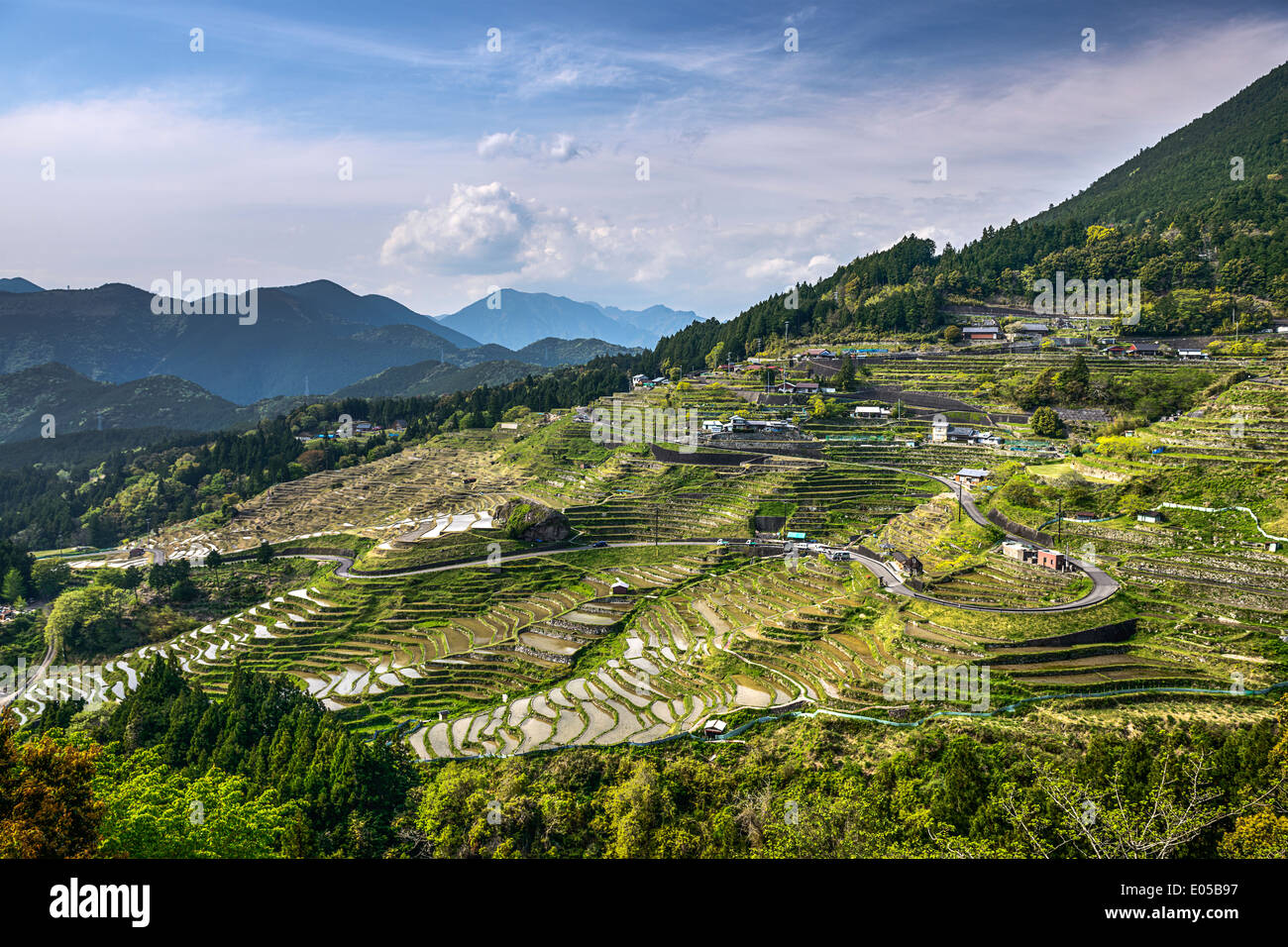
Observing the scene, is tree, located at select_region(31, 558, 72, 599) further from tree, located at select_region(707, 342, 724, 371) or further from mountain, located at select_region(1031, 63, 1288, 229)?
mountain, located at select_region(1031, 63, 1288, 229)

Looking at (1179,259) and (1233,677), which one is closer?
(1233,677)

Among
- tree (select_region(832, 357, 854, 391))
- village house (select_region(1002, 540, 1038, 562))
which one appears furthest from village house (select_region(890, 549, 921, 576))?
tree (select_region(832, 357, 854, 391))

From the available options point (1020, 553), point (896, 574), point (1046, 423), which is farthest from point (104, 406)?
point (1020, 553)

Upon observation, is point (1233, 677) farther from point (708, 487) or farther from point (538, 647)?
point (708, 487)

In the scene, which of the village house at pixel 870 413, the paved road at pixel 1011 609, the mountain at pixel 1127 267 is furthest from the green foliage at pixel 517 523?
the mountain at pixel 1127 267

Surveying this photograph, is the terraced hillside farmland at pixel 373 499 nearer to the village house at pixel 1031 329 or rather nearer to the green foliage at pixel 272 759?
the green foliage at pixel 272 759

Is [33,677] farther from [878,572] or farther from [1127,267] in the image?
[1127,267]
